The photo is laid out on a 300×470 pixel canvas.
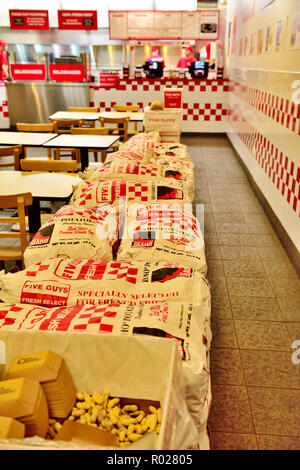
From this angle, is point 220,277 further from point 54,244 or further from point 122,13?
point 122,13

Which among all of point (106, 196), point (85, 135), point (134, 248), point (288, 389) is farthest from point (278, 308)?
point (85, 135)

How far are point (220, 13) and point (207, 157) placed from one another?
18.3 ft

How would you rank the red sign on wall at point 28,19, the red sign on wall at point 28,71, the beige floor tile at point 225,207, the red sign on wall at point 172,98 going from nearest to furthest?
the beige floor tile at point 225,207, the red sign on wall at point 172,98, the red sign on wall at point 28,71, the red sign on wall at point 28,19

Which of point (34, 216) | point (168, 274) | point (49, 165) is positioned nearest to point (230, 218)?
point (49, 165)

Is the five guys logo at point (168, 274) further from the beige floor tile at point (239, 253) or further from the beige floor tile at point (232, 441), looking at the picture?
the beige floor tile at point (239, 253)

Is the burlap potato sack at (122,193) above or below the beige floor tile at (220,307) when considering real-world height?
above

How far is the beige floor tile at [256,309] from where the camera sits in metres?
2.91

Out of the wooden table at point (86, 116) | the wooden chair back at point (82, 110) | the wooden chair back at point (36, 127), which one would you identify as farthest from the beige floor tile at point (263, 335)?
the wooden chair back at point (82, 110)

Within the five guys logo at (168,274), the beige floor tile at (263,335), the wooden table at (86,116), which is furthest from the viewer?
the wooden table at (86,116)

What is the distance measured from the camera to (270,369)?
7.91 ft

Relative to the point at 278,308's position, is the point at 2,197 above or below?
above

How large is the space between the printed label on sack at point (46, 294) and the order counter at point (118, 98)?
748 cm

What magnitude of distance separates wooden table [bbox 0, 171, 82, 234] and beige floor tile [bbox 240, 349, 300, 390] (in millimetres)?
1529

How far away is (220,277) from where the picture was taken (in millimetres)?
3447
